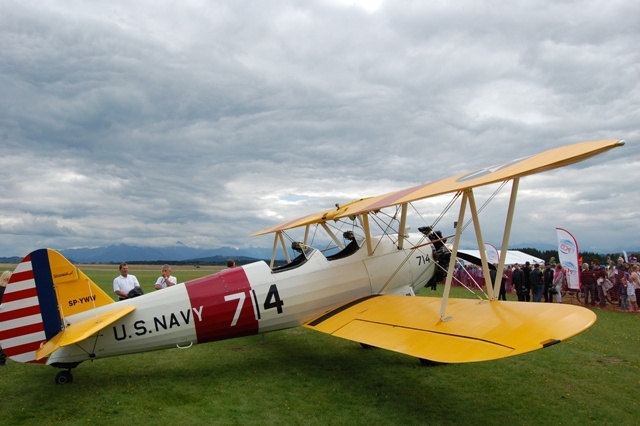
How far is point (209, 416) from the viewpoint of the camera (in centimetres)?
455

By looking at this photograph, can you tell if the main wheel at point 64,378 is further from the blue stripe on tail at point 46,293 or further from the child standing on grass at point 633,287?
the child standing on grass at point 633,287

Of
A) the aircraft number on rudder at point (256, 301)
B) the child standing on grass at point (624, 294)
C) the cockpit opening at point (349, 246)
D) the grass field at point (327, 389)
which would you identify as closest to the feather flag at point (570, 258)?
the child standing on grass at point (624, 294)

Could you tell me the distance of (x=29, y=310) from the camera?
5.18 m

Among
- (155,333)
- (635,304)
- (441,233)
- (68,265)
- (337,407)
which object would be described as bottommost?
(635,304)

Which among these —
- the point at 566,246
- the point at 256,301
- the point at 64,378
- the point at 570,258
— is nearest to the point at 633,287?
the point at 570,258

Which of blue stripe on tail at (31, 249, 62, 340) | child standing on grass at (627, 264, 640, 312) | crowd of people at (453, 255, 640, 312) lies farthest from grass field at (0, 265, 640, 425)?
crowd of people at (453, 255, 640, 312)

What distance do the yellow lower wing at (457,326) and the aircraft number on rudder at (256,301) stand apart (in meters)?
0.56

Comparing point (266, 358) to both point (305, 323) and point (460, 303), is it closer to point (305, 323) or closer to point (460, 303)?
point (305, 323)

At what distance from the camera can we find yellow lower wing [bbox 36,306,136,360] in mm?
4894

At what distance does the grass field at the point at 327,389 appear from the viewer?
14.9ft

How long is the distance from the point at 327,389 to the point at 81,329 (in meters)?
3.10

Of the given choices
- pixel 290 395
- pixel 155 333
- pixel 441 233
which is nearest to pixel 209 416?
pixel 290 395

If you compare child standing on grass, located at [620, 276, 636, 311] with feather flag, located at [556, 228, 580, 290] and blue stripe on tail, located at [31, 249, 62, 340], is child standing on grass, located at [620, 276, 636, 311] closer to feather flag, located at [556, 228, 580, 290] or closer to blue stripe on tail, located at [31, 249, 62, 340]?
feather flag, located at [556, 228, 580, 290]

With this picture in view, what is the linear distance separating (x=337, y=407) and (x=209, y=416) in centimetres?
139
